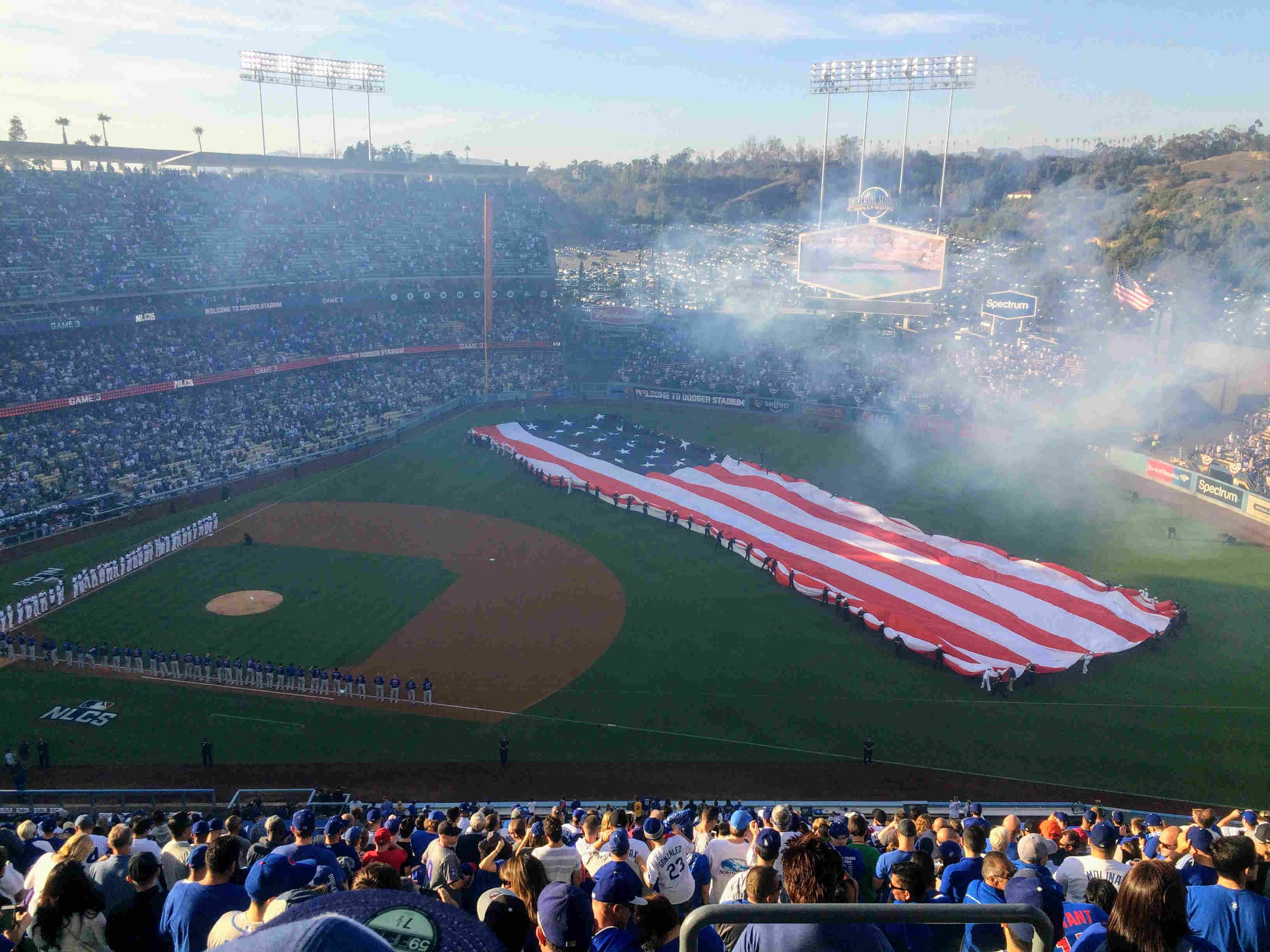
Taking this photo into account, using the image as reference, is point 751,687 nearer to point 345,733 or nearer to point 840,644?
point 840,644

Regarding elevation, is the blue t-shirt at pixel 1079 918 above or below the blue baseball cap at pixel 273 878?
below

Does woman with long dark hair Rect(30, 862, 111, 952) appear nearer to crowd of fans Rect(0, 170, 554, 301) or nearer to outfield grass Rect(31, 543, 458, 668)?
outfield grass Rect(31, 543, 458, 668)

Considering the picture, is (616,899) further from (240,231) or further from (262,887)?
(240,231)

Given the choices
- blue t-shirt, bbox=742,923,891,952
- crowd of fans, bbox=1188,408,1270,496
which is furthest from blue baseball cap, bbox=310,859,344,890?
crowd of fans, bbox=1188,408,1270,496

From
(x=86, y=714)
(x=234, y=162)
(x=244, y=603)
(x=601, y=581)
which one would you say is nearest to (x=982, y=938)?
(x=86, y=714)


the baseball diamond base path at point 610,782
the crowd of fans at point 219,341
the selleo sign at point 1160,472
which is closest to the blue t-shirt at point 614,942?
the baseball diamond base path at point 610,782

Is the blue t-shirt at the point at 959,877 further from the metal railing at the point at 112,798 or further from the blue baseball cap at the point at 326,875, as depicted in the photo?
the metal railing at the point at 112,798

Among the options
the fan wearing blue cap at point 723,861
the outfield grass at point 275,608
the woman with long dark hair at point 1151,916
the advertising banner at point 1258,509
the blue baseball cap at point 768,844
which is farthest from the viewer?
the advertising banner at point 1258,509
